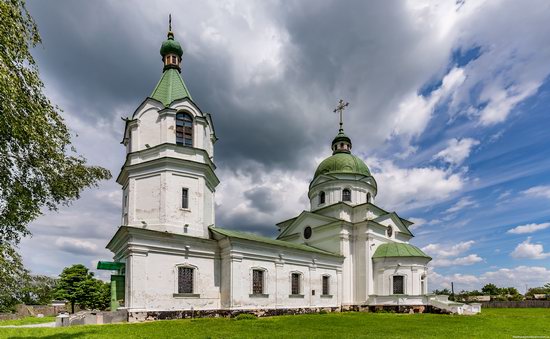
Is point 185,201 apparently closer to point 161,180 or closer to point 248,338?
point 161,180

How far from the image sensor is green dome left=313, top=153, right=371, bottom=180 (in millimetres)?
36812

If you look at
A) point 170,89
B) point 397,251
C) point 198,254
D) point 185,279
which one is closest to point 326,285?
point 397,251

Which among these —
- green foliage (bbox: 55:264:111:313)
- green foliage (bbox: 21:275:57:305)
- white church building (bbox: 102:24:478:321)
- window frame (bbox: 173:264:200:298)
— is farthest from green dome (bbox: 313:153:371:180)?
green foliage (bbox: 21:275:57:305)

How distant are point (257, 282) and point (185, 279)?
487cm

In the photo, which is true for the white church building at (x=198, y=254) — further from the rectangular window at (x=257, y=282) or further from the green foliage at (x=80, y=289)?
the green foliage at (x=80, y=289)

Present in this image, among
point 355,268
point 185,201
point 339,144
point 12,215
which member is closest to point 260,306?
point 185,201

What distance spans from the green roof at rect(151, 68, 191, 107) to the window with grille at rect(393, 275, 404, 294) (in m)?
21.9

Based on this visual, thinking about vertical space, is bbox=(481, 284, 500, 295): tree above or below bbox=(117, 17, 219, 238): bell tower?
below

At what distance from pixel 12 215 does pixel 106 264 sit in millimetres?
12467

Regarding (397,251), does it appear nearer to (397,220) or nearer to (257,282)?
(397,220)

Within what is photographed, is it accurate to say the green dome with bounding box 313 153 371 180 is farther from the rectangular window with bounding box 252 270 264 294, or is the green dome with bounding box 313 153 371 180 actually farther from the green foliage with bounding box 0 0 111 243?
the green foliage with bounding box 0 0 111 243

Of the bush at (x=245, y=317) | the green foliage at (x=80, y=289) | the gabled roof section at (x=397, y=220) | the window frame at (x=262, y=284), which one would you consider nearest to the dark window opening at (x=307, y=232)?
the gabled roof section at (x=397, y=220)

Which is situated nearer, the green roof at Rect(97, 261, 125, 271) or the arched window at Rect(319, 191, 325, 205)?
the green roof at Rect(97, 261, 125, 271)

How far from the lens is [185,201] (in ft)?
71.4
